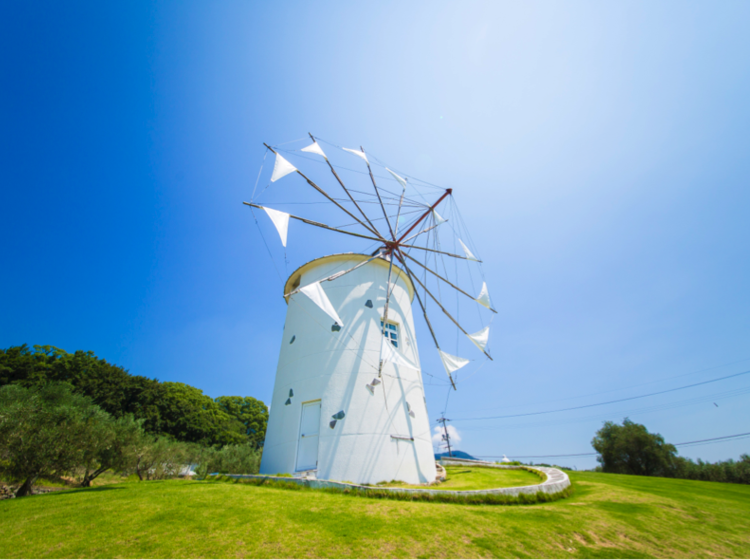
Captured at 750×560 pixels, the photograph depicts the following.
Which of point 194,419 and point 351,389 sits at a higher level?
point 194,419

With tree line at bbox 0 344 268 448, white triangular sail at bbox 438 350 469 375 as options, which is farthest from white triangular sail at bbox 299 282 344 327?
tree line at bbox 0 344 268 448

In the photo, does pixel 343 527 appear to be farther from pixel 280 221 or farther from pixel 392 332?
pixel 280 221

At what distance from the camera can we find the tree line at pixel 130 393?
30.4 metres

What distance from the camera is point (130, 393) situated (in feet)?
119

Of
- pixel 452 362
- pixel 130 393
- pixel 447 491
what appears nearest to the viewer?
pixel 447 491

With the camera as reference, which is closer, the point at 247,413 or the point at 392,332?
the point at 392,332

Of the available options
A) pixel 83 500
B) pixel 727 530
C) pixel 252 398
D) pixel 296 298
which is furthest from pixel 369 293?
Result: pixel 252 398

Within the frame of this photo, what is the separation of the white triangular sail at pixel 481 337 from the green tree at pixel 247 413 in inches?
1726

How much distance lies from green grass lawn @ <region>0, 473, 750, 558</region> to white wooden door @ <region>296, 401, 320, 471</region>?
2.91 meters

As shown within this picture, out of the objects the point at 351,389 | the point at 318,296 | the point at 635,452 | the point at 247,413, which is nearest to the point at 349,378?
the point at 351,389

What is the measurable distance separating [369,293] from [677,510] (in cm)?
1102

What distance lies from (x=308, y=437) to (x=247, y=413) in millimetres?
45586

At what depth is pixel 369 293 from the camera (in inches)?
558

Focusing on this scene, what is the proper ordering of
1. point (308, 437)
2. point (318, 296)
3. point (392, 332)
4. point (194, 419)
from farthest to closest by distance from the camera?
point (194, 419) < point (392, 332) < point (308, 437) < point (318, 296)
